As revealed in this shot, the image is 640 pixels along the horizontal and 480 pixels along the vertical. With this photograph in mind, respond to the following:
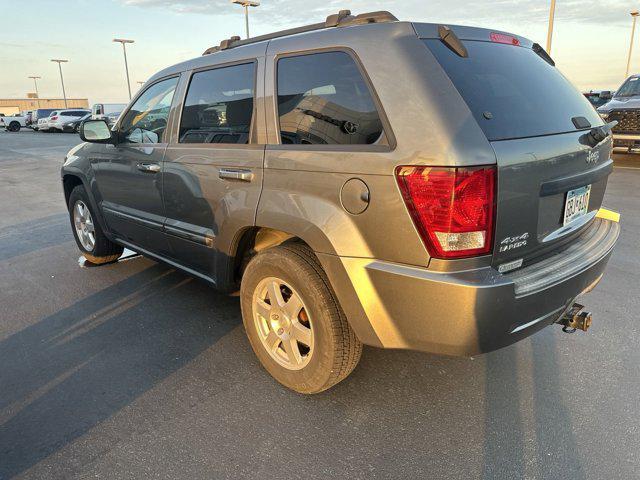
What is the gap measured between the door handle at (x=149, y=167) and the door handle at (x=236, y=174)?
0.82 m

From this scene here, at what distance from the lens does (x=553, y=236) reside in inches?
92.5

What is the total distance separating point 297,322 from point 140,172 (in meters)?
1.91

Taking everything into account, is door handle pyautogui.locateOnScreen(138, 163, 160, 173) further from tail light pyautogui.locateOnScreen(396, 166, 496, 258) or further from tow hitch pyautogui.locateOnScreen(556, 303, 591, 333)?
tow hitch pyautogui.locateOnScreen(556, 303, 591, 333)

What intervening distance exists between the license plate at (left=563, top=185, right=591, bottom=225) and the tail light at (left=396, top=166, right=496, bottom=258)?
666 millimetres

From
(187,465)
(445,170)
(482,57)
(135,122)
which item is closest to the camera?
(445,170)

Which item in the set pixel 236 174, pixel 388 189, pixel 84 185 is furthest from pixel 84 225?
pixel 388 189

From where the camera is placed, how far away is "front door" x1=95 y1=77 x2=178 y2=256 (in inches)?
139

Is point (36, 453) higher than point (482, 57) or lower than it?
lower

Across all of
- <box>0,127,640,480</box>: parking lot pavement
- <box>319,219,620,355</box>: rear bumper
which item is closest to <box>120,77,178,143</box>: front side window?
<box>0,127,640,480</box>: parking lot pavement

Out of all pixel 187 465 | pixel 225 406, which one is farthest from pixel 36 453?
pixel 225 406

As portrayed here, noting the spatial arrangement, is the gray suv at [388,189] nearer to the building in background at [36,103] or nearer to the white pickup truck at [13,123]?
the white pickup truck at [13,123]

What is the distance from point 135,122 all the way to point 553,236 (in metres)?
3.21

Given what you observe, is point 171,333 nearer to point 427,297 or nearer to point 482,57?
point 427,297

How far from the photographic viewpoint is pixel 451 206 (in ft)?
6.33
